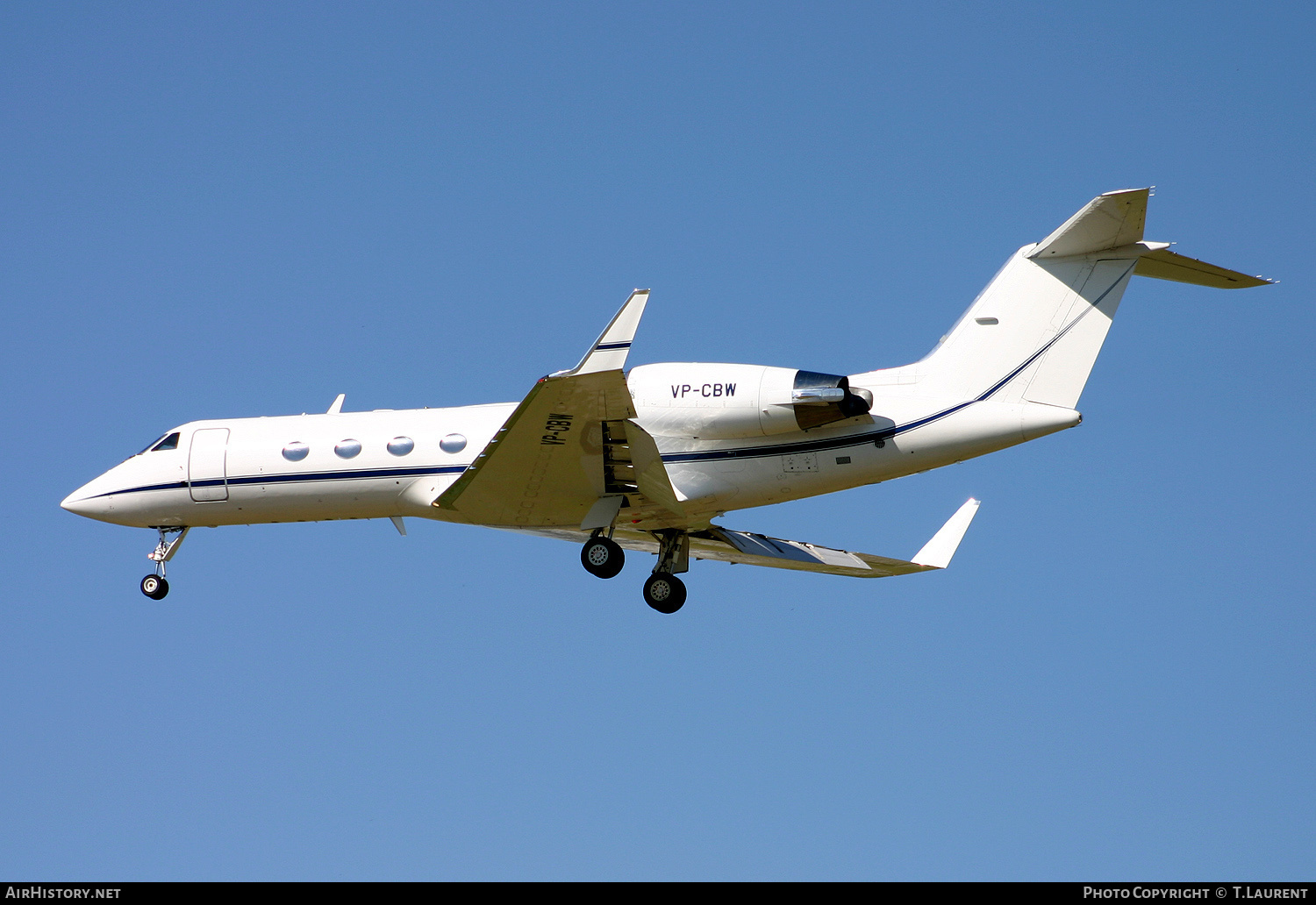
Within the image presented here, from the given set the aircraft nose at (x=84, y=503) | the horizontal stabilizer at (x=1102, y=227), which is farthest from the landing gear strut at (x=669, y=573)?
the aircraft nose at (x=84, y=503)

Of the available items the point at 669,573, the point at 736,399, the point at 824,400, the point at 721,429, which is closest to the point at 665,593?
the point at 669,573

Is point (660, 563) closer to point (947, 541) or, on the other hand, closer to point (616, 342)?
point (947, 541)

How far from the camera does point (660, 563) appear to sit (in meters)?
21.1

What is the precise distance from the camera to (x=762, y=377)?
1858cm

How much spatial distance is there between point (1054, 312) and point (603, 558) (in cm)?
705

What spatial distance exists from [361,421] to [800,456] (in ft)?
22.5

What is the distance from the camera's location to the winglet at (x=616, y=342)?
15758 millimetres

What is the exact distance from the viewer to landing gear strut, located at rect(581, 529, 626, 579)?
19703mm

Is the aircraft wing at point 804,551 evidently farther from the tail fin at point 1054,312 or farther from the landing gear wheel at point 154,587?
the landing gear wheel at point 154,587

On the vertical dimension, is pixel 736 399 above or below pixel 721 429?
above
